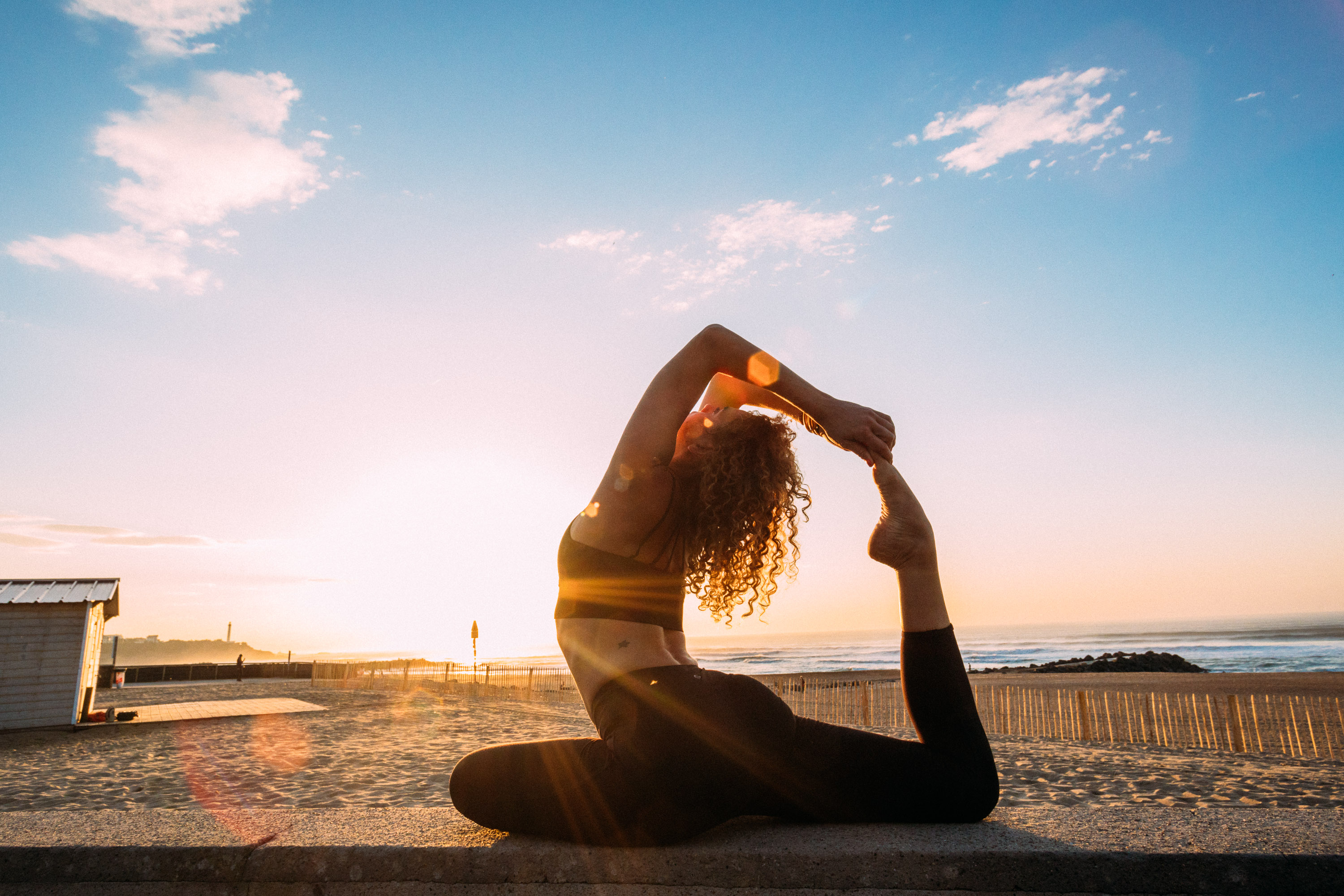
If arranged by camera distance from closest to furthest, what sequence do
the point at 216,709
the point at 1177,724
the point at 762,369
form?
the point at 762,369
the point at 1177,724
the point at 216,709

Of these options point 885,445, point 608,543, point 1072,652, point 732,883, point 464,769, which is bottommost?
point 1072,652

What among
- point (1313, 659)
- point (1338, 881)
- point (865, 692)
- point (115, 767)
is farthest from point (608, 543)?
point (1313, 659)

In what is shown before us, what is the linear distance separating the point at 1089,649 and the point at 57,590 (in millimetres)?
67092

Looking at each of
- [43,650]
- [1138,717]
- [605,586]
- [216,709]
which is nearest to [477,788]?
[605,586]

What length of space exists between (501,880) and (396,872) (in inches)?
8.9

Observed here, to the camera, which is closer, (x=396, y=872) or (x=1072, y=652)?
(x=396, y=872)

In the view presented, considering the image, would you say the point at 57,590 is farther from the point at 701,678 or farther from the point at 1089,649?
the point at 1089,649

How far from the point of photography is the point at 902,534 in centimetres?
181

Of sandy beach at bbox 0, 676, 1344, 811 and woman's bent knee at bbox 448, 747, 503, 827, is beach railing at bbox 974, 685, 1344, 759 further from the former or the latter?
woman's bent knee at bbox 448, 747, 503, 827


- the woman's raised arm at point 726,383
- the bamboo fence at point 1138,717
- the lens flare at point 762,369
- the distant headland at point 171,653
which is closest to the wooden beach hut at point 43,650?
the bamboo fence at point 1138,717

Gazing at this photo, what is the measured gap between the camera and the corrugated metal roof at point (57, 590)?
46.3ft

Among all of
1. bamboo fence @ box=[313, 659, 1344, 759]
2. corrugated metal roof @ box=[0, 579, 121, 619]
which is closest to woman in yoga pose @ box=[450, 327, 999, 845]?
bamboo fence @ box=[313, 659, 1344, 759]

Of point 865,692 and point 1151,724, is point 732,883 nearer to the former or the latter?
point 865,692

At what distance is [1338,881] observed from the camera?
4.37ft
